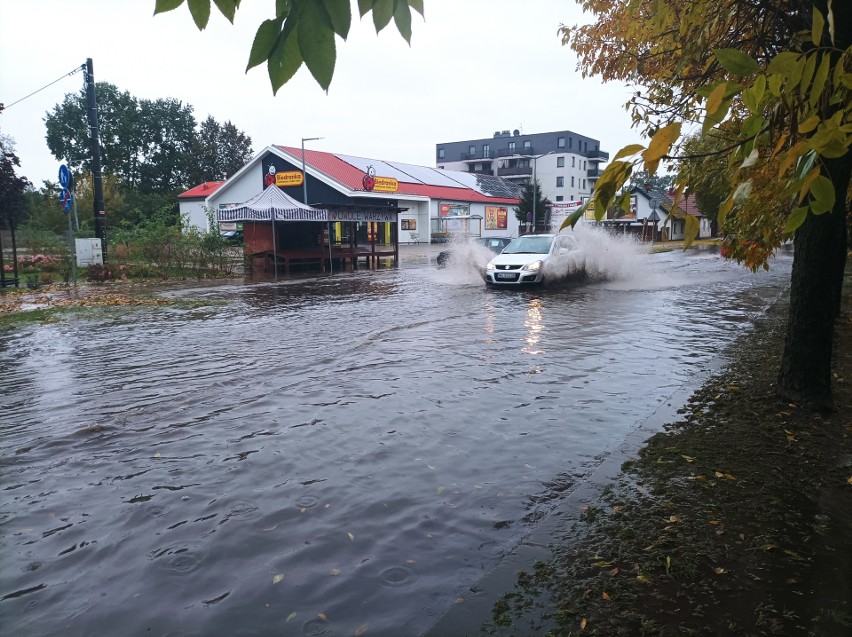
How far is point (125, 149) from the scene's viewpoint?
254ft

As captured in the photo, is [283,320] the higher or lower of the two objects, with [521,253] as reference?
lower

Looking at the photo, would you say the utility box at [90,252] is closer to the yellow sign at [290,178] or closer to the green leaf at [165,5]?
the green leaf at [165,5]

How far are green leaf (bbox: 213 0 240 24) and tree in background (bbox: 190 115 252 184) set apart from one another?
8116cm

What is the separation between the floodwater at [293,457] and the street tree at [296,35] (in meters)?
2.53

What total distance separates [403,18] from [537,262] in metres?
17.3

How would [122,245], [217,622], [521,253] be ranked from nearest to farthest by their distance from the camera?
1. [217,622]
2. [521,253]
3. [122,245]

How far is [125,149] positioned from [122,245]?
62126 mm

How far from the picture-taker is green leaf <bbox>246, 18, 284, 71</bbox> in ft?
6.08

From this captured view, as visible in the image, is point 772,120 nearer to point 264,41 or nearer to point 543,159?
point 264,41

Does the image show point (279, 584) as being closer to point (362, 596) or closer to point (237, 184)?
point (362, 596)

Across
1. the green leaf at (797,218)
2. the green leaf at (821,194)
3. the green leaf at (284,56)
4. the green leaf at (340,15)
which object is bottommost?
the green leaf at (797,218)

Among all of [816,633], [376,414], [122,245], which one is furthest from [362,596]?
[122,245]

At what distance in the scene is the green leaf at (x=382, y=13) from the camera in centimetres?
211

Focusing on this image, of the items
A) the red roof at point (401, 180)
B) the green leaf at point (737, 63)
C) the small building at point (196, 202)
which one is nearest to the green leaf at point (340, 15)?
the green leaf at point (737, 63)
